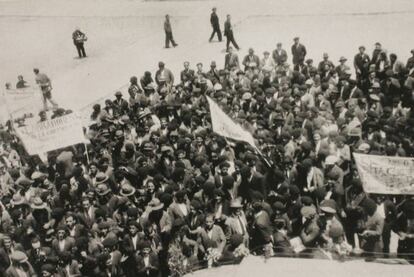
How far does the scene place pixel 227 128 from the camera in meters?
9.62

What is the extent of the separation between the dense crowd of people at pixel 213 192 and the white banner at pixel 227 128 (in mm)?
406

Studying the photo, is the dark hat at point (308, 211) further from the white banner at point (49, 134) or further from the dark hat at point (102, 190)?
the white banner at point (49, 134)

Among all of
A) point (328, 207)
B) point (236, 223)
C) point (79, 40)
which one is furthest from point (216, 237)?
point (79, 40)

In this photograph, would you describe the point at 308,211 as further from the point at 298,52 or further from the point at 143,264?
A: the point at 298,52

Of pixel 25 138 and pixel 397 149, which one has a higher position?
pixel 25 138

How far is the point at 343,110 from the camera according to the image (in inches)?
457

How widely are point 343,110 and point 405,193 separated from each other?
451cm

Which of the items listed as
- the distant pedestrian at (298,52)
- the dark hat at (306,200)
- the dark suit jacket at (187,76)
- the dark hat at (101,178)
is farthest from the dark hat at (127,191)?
the distant pedestrian at (298,52)

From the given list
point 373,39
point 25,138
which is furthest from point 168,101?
point 373,39

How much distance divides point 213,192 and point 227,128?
1585 mm

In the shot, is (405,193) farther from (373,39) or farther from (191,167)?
(373,39)

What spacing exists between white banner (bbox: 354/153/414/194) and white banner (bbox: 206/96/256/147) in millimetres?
2265

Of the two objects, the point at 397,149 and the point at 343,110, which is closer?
the point at 397,149

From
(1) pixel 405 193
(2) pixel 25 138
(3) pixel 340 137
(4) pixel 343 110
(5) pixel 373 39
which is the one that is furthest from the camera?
(5) pixel 373 39
